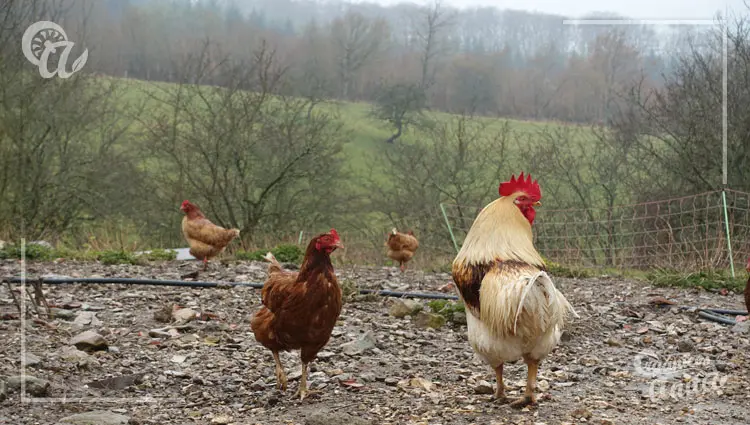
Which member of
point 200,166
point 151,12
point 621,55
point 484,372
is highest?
point 151,12

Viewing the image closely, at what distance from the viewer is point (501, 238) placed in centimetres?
439

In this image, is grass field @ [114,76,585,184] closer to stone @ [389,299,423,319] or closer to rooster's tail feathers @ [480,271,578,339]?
stone @ [389,299,423,319]

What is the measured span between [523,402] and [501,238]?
3.52ft

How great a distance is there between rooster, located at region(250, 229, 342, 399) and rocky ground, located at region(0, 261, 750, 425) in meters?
0.40

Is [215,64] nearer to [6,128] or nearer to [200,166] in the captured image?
[200,166]

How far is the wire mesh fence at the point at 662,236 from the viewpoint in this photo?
10.4 m

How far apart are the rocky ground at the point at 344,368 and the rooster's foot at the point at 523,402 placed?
0.20 feet

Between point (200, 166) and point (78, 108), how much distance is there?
358 centimetres

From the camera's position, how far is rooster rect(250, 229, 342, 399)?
439cm

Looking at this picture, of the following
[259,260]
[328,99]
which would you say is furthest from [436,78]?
[259,260]

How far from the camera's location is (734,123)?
15.6m

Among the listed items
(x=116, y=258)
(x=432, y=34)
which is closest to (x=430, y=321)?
(x=116, y=258)

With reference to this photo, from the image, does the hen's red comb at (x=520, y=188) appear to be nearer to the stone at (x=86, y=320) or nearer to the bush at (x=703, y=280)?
the stone at (x=86, y=320)

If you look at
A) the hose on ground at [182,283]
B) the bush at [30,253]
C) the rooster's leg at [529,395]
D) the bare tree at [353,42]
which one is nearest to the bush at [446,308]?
the hose on ground at [182,283]
